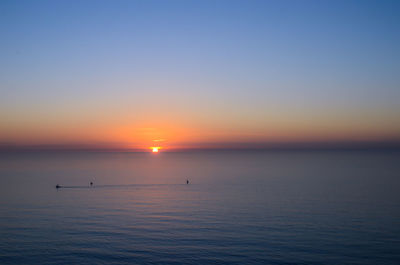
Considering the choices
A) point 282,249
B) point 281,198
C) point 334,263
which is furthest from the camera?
point 281,198

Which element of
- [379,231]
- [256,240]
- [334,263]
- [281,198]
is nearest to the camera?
[334,263]

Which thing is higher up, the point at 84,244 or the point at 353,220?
the point at 353,220

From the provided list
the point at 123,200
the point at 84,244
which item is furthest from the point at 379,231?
the point at 123,200

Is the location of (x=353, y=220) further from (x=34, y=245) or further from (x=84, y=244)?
(x=34, y=245)

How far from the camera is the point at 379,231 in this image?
59688mm

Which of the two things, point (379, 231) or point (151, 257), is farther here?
point (379, 231)

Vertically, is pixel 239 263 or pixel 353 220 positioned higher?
pixel 353 220

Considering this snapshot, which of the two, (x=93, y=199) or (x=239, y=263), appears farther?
(x=93, y=199)

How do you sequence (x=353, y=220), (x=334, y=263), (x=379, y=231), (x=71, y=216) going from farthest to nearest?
(x=71, y=216) → (x=353, y=220) → (x=379, y=231) → (x=334, y=263)

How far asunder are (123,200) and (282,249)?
60.0 m

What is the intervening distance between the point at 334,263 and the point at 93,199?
246ft

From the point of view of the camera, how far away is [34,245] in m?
53.2

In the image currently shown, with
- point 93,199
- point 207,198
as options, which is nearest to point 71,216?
point 93,199

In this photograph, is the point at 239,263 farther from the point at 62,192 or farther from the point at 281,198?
the point at 62,192
